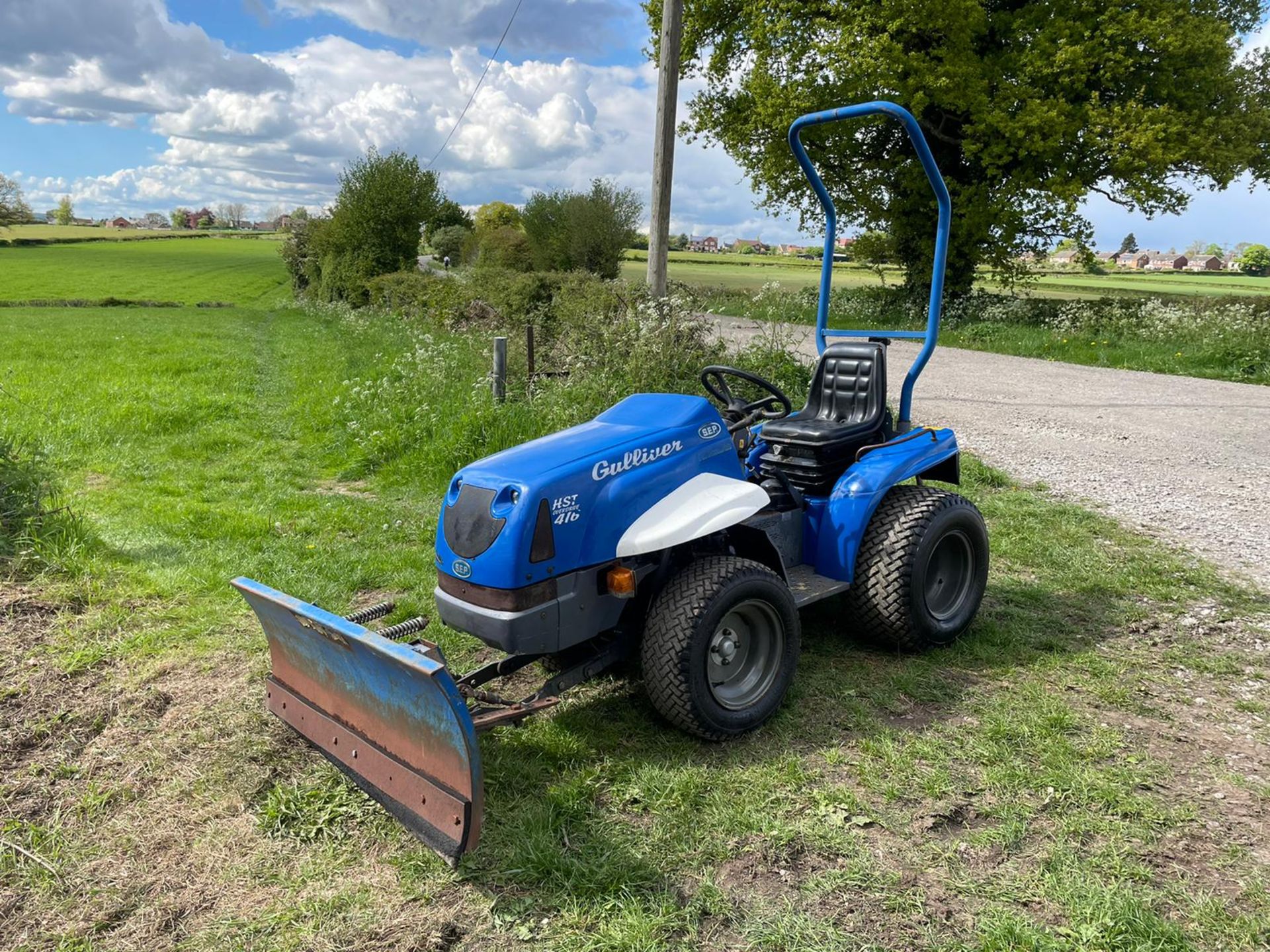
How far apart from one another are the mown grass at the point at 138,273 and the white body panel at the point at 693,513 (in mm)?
38779

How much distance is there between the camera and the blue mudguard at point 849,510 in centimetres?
402

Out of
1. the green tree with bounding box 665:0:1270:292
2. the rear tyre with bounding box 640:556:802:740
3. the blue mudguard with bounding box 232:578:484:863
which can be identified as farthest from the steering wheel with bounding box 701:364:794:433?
the green tree with bounding box 665:0:1270:292

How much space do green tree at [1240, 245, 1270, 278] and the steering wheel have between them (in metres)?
33.8

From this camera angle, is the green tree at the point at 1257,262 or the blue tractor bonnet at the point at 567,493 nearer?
the blue tractor bonnet at the point at 567,493

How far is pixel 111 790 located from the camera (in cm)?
305

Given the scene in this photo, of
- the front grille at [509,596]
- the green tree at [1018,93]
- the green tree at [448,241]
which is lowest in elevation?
the front grille at [509,596]

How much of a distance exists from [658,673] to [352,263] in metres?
27.4

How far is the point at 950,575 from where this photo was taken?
4.46 m

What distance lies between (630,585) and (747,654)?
2.25 feet

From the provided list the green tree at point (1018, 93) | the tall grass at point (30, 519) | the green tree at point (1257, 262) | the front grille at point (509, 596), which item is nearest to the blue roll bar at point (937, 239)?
the front grille at point (509, 596)

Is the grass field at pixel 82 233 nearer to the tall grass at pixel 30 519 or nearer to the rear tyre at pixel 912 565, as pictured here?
the tall grass at pixel 30 519

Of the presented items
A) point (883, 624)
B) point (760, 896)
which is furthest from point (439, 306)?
point (760, 896)

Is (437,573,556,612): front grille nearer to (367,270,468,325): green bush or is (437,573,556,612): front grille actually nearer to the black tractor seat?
the black tractor seat

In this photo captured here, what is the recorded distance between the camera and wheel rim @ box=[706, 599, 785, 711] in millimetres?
3422
